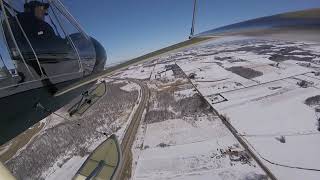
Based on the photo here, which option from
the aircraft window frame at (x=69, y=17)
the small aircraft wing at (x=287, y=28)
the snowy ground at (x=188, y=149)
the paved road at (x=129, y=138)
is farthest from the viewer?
the paved road at (x=129, y=138)

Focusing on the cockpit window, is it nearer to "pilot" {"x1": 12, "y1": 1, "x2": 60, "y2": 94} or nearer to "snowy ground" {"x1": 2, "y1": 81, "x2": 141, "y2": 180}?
"pilot" {"x1": 12, "y1": 1, "x2": 60, "y2": 94}

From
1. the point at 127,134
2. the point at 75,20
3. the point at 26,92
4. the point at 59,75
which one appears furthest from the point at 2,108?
the point at 127,134

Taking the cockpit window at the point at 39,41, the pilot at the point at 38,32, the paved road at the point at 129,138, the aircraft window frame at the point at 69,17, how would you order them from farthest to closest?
1. the paved road at the point at 129,138
2. the aircraft window frame at the point at 69,17
3. the pilot at the point at 38,32
4. the cockpit window at the point at 39,41

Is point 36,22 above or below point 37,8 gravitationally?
below

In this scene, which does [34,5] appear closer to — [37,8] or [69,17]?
[37,8]

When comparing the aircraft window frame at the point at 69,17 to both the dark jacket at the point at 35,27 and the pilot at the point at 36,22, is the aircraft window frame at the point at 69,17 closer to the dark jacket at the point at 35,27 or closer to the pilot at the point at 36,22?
the pilot at the point at 36,22

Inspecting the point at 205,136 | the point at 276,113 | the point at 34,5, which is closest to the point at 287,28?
the point at 34,5

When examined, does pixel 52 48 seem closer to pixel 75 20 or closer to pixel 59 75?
pixel 59 75

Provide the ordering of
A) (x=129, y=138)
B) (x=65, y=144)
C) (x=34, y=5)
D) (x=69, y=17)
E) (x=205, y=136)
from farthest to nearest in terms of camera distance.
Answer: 1. (x=65, y=144)
2. (x=129, y=138)
3. (x=205, y=136)
4. (x=69, y=17)
5. (x=34, y=5)

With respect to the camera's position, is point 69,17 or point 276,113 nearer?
point 69,17

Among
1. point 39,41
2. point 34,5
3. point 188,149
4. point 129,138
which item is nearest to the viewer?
point 39,41

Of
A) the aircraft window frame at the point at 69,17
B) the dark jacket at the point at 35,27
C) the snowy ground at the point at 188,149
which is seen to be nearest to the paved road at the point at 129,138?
the snowy ground at the point at 188,149
